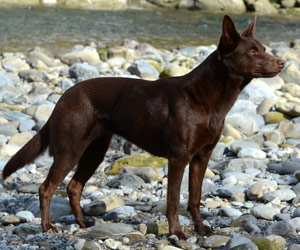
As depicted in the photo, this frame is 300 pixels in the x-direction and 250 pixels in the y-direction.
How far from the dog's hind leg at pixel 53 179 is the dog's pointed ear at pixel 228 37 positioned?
158 centimetres

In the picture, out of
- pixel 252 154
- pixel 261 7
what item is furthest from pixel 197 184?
pixel 261 7

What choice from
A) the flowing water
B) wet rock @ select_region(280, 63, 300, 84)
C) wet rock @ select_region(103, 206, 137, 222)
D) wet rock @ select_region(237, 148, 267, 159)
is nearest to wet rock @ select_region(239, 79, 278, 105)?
wet rock @ select_region(280, 63, 300, 84)

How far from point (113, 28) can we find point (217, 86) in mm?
22137

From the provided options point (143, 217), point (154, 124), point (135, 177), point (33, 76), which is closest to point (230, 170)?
point (135, 177)

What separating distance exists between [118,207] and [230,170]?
2102 mm

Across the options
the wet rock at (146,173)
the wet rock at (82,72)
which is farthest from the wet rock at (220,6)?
the wet rock at (146,173)

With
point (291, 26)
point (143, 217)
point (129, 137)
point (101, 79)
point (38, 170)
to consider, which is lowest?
point (291, 26)

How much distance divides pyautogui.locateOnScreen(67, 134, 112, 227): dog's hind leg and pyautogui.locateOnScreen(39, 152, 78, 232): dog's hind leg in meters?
0.33

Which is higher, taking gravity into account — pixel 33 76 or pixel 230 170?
pixel 230 170

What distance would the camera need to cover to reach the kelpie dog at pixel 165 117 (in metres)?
4.73

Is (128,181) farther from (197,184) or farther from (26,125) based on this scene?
(26,125)

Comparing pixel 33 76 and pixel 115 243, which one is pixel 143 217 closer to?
pixel 115 243

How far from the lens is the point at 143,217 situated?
555 cm

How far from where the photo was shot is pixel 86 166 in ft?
18.0
